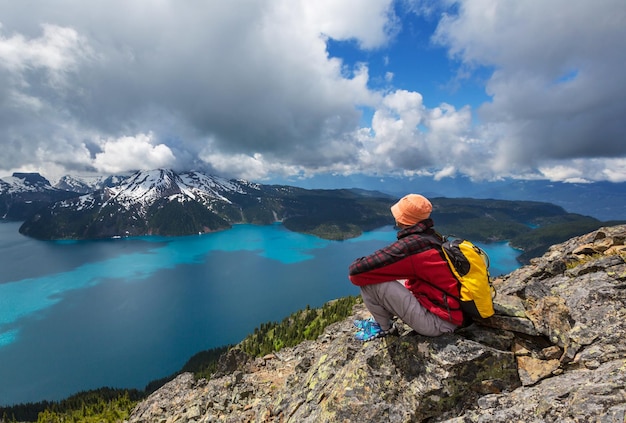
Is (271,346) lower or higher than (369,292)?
lower

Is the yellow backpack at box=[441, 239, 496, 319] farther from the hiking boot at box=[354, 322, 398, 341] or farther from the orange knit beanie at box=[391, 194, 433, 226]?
the hiking boot at box=[354, 322, 398, 341]

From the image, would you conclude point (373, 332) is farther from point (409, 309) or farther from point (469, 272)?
point (469, 272)

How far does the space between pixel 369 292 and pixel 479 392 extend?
2.80m

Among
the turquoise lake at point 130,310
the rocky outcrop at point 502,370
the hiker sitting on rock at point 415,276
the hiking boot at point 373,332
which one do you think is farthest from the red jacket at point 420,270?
the turquoise lake at point 130,310

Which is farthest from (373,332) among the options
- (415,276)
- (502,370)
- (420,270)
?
(502,370)

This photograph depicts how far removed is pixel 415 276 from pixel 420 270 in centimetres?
17

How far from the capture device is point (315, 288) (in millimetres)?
125812

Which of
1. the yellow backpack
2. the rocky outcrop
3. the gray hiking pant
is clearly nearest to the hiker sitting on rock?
the gray hiking pant

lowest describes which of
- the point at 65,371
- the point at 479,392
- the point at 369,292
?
the point at 65,371

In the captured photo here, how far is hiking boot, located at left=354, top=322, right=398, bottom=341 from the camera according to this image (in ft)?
21.6

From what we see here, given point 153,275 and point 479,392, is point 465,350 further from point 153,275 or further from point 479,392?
point 153,275

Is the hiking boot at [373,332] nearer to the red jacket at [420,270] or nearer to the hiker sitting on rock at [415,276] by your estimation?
the hiker sitting on rock at [415,276]

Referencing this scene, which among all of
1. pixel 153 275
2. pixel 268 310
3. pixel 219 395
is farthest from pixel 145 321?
pixel 219 395

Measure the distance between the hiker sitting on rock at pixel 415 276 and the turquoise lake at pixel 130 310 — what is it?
271 ft
